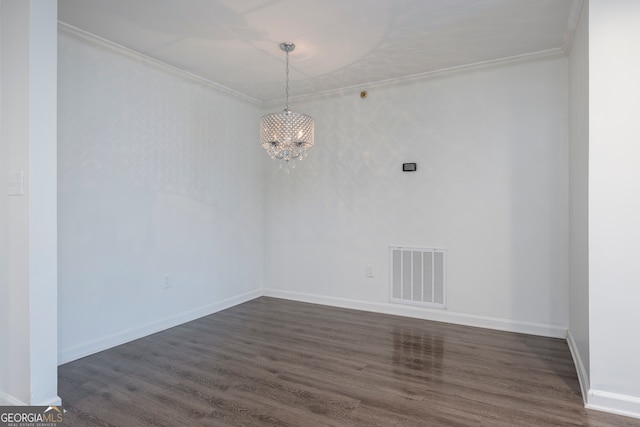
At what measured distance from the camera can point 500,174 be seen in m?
3.34

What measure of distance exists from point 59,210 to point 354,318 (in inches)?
106

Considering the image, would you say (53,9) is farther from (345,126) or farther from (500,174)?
(500,174)

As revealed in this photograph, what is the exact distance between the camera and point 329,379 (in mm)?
2408

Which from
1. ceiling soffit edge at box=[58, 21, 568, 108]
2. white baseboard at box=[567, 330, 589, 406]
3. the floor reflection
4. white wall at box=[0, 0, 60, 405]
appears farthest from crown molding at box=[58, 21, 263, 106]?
white baseboard at box=[567, 330, 589, 406]

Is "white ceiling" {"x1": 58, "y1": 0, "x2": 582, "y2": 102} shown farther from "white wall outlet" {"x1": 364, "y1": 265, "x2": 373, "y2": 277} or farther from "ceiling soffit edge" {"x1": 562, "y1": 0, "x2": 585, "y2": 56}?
"white wall outlet" {"x1": 364, "y1": 265, "x2": 373, "y2": 277}

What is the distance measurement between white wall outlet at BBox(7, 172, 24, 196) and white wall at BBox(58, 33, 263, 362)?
0.70m

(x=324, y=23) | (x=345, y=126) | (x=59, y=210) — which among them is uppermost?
(x=324, y=23)

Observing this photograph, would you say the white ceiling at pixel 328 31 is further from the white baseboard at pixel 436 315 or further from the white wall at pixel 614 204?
the white baseboard at pixel 436 315

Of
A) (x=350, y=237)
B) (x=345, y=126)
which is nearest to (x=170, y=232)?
(x=350, y=237)

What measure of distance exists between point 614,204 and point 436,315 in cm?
198

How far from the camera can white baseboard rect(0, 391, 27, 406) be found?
196 cm

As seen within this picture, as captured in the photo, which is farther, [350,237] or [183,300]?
[350,237]

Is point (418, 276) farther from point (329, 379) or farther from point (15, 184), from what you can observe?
point (15, 184)

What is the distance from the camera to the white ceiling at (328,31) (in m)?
2.40
